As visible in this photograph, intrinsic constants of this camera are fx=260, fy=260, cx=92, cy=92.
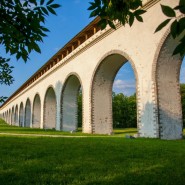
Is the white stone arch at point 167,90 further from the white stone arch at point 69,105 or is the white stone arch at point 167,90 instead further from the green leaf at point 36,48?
the white stone arch at point 69,105

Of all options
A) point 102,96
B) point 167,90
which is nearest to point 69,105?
point 102,96

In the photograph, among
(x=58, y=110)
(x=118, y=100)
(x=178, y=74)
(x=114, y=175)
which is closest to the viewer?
(x=114, y=175)

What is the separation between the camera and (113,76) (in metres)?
18.3

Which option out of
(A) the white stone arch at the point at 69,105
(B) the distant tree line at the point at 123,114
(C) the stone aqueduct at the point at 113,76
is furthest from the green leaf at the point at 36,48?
(B) the distant tree line at the point at 123,114

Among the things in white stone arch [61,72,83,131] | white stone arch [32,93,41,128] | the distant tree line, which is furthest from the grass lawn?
the distant tree line

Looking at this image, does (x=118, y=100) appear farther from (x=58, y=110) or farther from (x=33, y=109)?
(x=58, y=110)

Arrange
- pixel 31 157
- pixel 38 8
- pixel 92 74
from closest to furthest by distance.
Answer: pixel 38 8
pixel 31 157
pixel 92 74

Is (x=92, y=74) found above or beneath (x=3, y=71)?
above

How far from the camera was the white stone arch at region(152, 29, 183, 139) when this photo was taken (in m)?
12.0

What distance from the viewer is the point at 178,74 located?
1264 centimetres

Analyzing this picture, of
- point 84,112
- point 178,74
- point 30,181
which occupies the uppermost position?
point 178,74

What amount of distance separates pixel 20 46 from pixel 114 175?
2806 mm

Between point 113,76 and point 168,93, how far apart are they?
642 cm

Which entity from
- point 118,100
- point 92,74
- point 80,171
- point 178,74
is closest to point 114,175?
point 80,171
